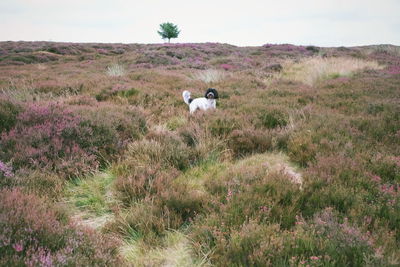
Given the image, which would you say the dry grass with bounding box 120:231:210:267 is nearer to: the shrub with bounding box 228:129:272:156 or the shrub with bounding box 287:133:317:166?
the shrub with bounding box 287:133:317:166

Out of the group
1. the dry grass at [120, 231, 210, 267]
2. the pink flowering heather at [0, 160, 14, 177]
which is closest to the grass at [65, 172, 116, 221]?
the pink flowering heather at [0, 160, 14, 177]

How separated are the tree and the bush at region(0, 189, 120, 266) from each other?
50.8m

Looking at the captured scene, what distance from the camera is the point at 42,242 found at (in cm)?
223

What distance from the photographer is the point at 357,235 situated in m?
2.27

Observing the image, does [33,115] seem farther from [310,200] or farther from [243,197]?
[310,200]

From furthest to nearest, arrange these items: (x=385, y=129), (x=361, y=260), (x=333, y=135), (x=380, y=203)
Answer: (x=385, y=129) < (x=333, y=135) < (x=380, y=203) < (x=361, y=260)

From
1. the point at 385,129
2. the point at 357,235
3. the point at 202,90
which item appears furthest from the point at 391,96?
the point at 357,235

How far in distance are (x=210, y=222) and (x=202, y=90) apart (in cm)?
746

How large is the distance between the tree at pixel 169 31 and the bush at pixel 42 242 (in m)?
50.8

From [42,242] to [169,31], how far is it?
51.4 m

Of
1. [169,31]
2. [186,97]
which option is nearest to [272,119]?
[186,97]

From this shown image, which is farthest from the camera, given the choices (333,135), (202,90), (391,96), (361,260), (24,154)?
(202,90)

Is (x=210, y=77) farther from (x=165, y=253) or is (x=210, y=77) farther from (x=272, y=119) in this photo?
(x=165, y=253)

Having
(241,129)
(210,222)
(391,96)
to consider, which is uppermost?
(391,96)
